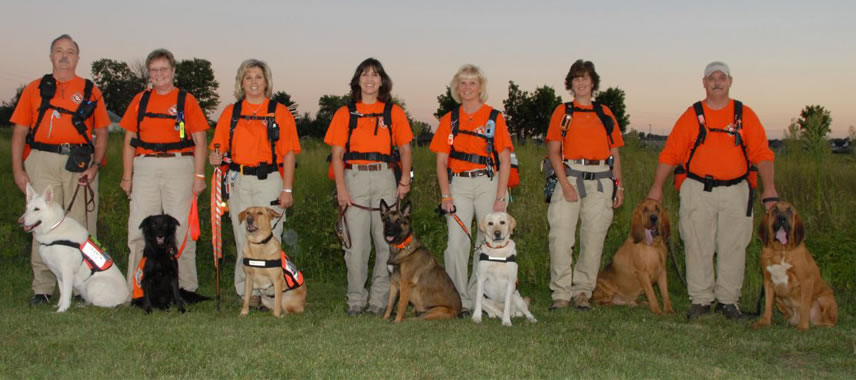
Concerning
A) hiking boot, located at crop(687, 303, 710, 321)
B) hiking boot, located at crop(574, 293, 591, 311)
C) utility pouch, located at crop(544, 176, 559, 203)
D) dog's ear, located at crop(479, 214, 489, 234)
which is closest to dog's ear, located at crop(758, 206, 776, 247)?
hiking boot, located at crop(687, 303, 710, 321)

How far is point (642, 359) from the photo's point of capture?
203 inches

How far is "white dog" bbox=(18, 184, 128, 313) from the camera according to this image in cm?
653

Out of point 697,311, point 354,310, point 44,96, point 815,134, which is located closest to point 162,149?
point 44,96

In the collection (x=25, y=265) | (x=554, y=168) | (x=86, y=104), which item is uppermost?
(x=86, y=104)

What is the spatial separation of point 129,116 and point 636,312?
5.13 metres

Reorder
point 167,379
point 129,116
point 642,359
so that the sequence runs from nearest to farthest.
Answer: point 167,379
point 642,359
point 129,116

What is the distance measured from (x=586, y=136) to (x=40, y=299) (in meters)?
5.51

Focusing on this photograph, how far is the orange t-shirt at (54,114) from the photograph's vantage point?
22.5 ft

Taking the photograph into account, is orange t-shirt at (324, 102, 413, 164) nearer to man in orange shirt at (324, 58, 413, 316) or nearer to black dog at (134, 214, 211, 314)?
man in orange shirt at (324, 58, 413, 316)

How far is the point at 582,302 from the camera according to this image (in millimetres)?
7195

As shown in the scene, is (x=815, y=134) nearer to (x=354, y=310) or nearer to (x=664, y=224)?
(x=664, y=224)

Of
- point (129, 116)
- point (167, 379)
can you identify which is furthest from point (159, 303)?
point (167, 379)

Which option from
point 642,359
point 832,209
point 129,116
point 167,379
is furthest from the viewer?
point 832,209

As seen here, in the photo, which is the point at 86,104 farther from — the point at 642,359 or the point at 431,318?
the point at 642,359
